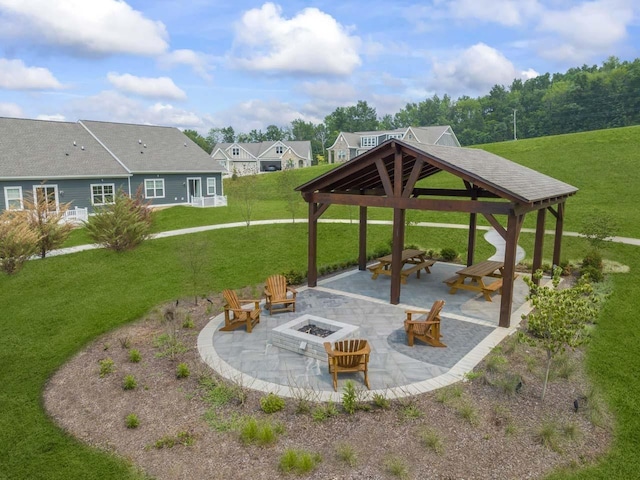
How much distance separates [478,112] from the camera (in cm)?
9675

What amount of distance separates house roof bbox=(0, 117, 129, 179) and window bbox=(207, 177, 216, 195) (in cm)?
702

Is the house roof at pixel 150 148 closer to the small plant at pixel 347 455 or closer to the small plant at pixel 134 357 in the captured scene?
the small plant at pixel 134 357

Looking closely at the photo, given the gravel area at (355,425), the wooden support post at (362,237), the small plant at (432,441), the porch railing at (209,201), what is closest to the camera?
the gravel area at (355,425)

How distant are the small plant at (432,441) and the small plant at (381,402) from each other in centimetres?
80

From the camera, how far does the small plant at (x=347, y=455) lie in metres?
5.82

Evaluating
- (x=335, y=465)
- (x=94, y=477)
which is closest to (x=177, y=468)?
(x=94, y=477)

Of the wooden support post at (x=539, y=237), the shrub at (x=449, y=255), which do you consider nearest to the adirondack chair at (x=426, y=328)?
the wooden support post at (x=539, y=237)

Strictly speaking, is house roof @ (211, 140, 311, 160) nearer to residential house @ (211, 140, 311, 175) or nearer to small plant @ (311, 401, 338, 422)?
residential house @ (211, 140, 311, 175)

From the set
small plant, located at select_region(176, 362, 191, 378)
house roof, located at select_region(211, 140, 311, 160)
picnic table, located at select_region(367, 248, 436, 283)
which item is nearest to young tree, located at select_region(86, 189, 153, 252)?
picnic table, located at select_region(367, 248, 436, 283)

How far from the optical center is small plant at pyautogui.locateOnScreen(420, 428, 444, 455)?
6.03 meters

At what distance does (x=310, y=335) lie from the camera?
8.96 metres

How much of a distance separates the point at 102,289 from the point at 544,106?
9222 cm

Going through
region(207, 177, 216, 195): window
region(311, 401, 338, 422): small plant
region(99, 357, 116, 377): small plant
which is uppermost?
region(207, 177, 216, 195): window

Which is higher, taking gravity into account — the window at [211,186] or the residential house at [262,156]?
the residential house at [262,156]
